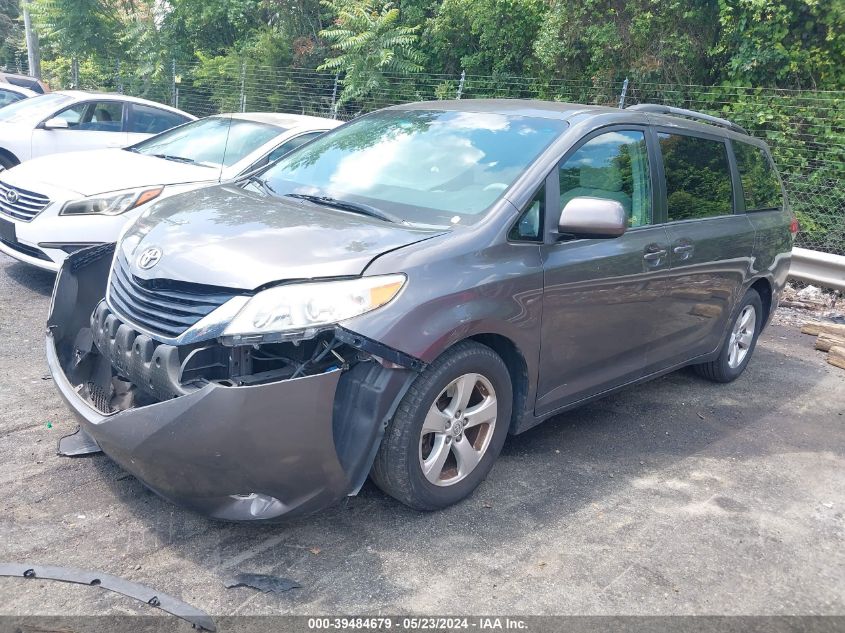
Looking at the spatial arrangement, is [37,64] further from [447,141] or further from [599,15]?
[447,141]

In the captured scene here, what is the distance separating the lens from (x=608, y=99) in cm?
1152

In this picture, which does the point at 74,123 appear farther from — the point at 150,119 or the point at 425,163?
the point at 425,163

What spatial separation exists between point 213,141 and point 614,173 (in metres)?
4.49

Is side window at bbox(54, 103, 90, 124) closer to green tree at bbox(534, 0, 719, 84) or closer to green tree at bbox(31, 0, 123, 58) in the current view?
green tree at bbox(534, 0, 719, 84)

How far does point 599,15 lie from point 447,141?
833 cm

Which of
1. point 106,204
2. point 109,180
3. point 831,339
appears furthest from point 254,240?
point 831,339

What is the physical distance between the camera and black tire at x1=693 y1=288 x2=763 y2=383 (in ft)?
18.3

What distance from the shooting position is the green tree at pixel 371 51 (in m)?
13.7

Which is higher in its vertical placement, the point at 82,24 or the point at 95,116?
the point at 82,24

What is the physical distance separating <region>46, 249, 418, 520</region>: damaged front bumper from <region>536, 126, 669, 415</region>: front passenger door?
3.38 ft

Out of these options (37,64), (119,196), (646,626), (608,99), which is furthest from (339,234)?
(37,64)

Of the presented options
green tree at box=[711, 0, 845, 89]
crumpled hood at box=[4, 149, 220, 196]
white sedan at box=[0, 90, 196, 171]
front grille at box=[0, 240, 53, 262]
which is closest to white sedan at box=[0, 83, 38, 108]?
white sedan at box=[0, 90, 196, 171]

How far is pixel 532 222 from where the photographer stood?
12.4 feet

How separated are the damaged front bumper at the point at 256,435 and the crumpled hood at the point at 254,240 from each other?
361 mm
